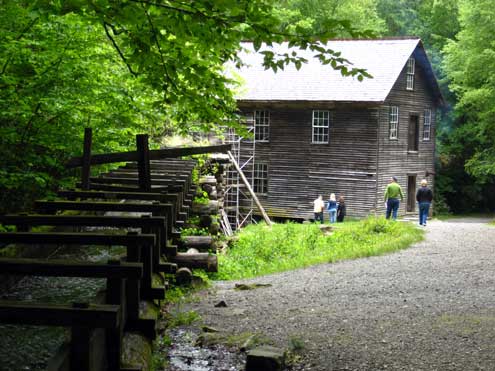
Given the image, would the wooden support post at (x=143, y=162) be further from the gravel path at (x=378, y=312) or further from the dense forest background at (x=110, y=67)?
the gravel path at (x=378, y=312)

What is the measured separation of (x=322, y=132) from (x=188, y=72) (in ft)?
86.0

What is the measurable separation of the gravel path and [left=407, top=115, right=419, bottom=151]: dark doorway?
20.3 metres

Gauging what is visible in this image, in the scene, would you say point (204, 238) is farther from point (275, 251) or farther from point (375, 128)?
point (375, 128)

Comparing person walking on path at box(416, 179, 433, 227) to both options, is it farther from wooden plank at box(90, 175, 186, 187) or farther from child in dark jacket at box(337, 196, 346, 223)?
wooden plank at box(90, 175, 186, 187)

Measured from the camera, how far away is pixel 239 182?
1347 inches

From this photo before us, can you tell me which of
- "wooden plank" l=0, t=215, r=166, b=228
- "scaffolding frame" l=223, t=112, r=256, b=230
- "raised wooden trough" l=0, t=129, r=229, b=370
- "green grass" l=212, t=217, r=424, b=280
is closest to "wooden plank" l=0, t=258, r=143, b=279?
"raised wooden trough" l=0, t=129, r=229, b=370

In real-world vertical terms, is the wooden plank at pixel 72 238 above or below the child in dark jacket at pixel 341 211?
above

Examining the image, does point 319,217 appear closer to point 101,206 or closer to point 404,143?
point 404,143

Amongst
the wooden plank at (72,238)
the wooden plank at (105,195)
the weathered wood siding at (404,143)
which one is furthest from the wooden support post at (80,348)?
the weathered wood siding at (404,143)

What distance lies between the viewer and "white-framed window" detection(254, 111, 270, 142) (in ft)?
115

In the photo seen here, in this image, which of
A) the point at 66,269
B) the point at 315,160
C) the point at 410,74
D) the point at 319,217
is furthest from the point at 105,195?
the point at 410,74

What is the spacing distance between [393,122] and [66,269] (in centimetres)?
3181

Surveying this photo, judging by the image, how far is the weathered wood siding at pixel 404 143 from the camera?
33156mm

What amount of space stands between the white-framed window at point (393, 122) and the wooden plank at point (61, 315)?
31796 millimetres
